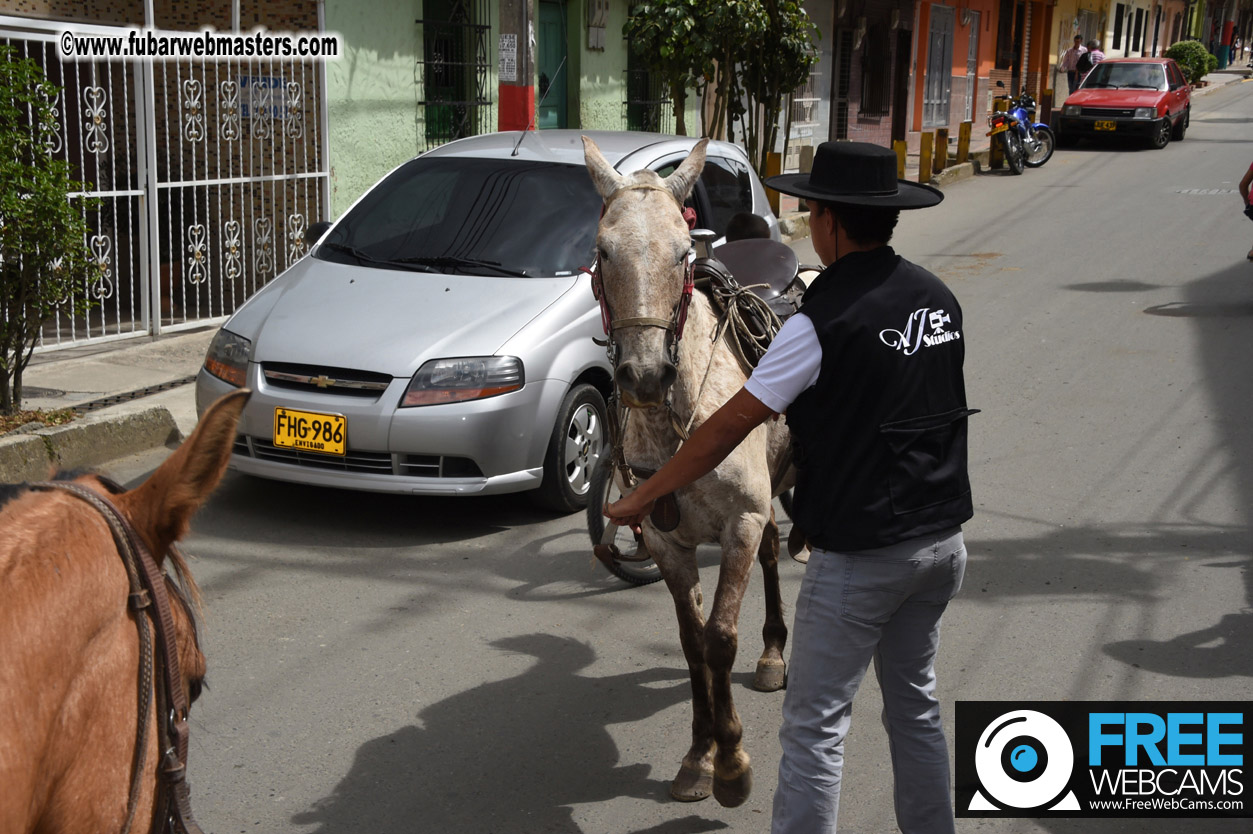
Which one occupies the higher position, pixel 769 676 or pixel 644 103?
pixel 644 103

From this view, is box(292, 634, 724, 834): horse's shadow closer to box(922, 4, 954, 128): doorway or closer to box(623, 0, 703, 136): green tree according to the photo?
box(623, 0, 703, 136): green tree

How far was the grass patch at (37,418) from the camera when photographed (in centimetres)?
692

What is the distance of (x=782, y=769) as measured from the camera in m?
3.03

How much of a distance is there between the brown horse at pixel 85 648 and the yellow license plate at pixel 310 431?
4223mm

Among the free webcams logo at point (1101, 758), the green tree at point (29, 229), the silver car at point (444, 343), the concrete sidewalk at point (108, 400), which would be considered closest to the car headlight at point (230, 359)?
the silver car at point (444, 343)

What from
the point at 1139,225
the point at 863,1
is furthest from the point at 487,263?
the point at 863,1

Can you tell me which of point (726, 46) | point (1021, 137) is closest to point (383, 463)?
point (726, 46)

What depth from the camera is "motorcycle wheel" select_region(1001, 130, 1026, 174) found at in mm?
23984

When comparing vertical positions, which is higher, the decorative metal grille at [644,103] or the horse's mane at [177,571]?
the decorative metal grille at [644,103]

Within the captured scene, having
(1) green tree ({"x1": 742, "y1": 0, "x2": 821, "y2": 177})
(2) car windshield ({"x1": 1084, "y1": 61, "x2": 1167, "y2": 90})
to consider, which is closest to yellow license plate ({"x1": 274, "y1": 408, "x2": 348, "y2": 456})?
(1) green tree ({"x1": 742, "y1": 0, "x2": 821, "y2": 177})

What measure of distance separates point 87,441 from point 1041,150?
886 inches

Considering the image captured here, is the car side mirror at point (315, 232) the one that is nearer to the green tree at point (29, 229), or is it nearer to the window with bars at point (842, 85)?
the green tree at point (29, 229)

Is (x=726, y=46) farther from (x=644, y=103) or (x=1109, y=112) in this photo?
(x=1109, y=112)

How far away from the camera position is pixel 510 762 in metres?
4.06
